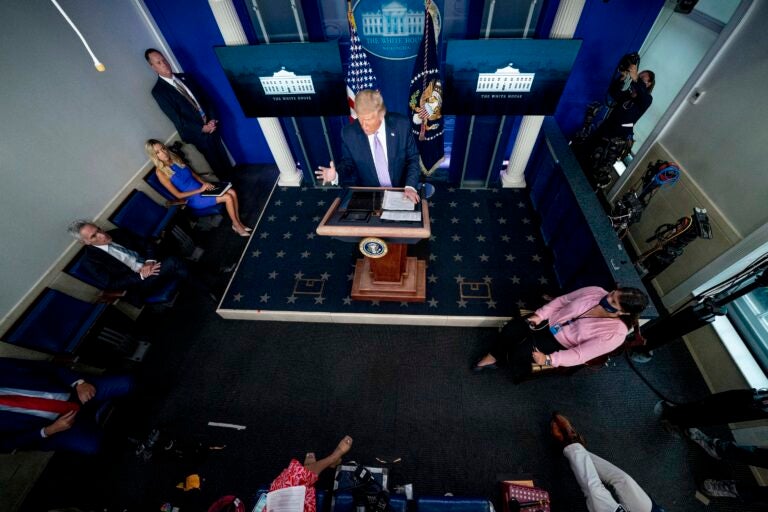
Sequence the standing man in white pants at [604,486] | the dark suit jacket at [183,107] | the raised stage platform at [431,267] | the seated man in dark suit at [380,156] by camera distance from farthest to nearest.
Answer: the dark suit jacket at [183,107] → the raised stage platform at [431,267] → the seated man in dark suit at [380,156] → the standing man in white pants at [604,486]

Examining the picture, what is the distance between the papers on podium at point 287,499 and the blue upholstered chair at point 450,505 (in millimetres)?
849

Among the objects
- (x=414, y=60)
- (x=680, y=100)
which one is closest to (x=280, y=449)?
(x=414, y=60)

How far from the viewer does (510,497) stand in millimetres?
2494

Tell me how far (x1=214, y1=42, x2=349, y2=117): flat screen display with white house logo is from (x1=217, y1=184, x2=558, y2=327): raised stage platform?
61.7 inches

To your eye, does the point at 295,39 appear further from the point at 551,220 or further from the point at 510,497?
the point at 510,497

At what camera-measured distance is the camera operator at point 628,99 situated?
365 cm

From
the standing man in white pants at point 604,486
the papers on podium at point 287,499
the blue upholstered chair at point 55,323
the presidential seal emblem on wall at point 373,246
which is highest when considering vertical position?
the presidential seal emblem on wall at point 373,246

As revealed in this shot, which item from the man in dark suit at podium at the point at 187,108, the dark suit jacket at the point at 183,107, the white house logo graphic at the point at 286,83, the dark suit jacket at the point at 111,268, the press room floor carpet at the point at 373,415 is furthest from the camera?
the dark suit jacket at the point at 183,107

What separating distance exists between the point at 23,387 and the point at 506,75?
579 centimetres

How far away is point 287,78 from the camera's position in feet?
12.7

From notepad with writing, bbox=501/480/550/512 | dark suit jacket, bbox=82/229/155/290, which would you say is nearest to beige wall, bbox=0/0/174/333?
dark suit jacket, bbox=82/229/155/290

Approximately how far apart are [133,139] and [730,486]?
7554 millimetres

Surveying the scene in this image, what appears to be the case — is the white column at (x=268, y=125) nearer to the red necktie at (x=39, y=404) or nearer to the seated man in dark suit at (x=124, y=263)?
the seated man in dark suit at (x=124, y=263)

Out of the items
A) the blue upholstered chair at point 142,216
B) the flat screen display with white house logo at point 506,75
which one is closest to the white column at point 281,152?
the blue upholstered chair at point 142,216
